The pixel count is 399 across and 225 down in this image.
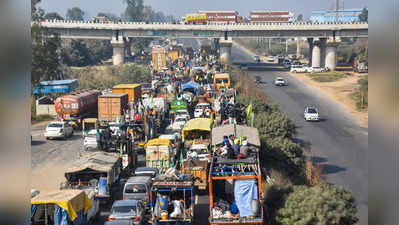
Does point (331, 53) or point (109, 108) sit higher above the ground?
point (331, 53)

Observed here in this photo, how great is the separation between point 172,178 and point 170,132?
61.9ft

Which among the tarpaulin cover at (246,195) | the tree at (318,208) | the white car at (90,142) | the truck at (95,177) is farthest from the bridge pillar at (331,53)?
the tarpaulin cover at (246,195)

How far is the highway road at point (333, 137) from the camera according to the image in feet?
89.3

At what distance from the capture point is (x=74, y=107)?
37969mm

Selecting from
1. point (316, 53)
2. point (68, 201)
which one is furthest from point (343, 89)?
point (68, 201)

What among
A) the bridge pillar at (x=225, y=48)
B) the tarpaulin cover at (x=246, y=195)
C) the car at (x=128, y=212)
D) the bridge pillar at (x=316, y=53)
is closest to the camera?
the tarpaulin cover at (x=246, y=195)

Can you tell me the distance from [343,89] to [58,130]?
50087mm

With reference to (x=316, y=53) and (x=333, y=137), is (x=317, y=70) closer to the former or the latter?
(x=316, y=53)

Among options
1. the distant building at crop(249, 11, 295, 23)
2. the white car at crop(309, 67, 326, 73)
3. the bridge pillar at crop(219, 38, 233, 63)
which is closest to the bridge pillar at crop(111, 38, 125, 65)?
the bridge pillar at crop(219, 38, 233, 63)

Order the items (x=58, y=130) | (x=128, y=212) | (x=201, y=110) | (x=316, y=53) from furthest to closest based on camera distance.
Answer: (x=316, y=53)
(x=201, y=110)
(x=58, y=130)
(x=128, y=212)

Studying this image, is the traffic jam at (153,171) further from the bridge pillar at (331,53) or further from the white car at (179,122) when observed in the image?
the bridge pillar at (331,53)

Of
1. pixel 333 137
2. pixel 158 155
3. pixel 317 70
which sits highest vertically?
pixel 317 70

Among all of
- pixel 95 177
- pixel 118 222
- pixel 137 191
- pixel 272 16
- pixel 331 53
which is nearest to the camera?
pixel 118 222

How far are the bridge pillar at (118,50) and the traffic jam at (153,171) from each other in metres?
56.6
